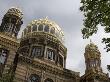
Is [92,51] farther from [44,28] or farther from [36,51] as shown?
[44,28]

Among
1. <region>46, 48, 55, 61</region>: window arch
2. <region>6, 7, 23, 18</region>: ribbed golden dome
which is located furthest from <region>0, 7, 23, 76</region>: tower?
<region>46, 48, 55, 61</region>: window arch

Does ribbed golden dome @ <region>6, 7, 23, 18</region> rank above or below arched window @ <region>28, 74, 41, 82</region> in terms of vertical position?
above

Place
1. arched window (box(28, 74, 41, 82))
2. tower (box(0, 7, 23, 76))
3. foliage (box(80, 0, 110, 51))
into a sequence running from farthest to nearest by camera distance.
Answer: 1. arched window (box(28, 74, 41, 82))
2. tower (box(0, 7, 23, 76))
3. foliage (box(80, 0, 110, 51))

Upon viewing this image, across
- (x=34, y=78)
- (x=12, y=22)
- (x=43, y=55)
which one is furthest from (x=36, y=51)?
(x=34, y=78)

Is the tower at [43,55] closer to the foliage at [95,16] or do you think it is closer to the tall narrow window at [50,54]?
the tall narrow window at [50,54]

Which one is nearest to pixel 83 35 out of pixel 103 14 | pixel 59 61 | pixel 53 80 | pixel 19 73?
pixel 103 14

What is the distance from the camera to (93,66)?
27.2 meters

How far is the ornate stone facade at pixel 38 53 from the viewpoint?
2244 centimetres

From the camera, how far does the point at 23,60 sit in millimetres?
23531

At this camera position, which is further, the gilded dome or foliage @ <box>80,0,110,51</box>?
the gilded dome

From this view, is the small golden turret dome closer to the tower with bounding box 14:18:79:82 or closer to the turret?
the turret

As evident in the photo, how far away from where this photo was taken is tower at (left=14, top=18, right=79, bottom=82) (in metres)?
23.6

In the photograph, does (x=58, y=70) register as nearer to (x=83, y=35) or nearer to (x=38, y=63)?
(x=38, y=63)

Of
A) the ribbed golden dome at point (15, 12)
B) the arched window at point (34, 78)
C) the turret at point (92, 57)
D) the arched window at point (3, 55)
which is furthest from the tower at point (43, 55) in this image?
the ribbed golden dome at point (15, 12)
